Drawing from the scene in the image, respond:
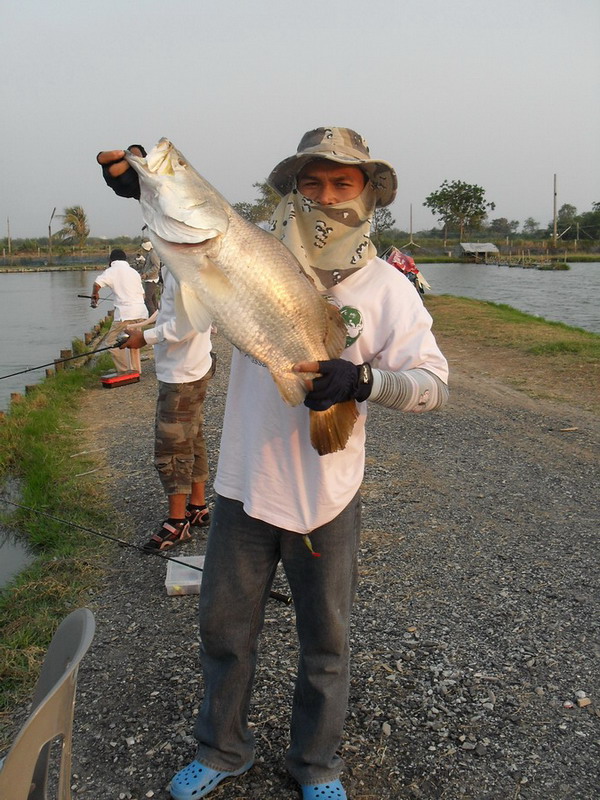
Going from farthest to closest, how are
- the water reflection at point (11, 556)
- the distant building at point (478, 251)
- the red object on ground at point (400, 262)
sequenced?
the distant building at point (478, 251)
the red object on ground at point (400, 262)
the water reflection at point (11, 556)

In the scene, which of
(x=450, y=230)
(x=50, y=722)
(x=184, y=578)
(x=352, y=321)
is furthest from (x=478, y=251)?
(x=50, y=722)

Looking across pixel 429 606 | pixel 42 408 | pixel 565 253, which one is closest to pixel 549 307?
pixel 42 408

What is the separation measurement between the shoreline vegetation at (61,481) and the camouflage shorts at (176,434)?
741mm

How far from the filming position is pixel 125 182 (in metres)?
2.17

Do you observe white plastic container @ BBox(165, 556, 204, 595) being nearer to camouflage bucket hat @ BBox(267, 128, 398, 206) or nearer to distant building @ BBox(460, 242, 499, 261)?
camouflage bucket hat @ BBox(267, 128, 398, 206)

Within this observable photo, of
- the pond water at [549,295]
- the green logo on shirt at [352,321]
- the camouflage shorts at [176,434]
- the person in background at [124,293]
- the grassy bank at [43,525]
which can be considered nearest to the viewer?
the green logo on shirt at [352,321]

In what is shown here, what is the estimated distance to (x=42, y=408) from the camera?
1016cm

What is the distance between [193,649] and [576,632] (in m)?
2.12

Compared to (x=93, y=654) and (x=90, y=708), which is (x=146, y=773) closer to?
(x=90, y=708)

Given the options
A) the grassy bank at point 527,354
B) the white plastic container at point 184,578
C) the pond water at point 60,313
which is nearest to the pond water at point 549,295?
the pond water at point 60,313

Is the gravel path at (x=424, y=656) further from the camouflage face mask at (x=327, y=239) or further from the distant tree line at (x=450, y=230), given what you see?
the distant tree line at (x=450, y=230)

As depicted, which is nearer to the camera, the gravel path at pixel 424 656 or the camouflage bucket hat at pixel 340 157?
the camouflage bucket hat at pixel 340 157

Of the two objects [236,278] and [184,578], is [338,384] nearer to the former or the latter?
[236,278]

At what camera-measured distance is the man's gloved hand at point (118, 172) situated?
6.98 ft
